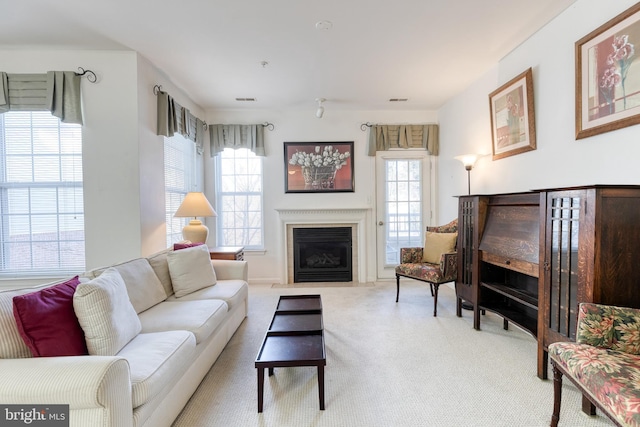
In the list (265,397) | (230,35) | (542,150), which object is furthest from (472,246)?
(230,35)

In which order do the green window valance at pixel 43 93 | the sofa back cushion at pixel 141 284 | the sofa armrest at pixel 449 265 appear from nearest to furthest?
the sofa back cushion at pixel 141 284 → the green window valance at pixel 43 93 → the sofa armrest at pixel 449 265

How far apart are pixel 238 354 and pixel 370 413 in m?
1.21

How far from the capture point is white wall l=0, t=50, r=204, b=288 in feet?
9.39

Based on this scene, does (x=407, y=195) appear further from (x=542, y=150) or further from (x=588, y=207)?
(x=588, y=207)

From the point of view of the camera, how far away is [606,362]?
52.6 inches

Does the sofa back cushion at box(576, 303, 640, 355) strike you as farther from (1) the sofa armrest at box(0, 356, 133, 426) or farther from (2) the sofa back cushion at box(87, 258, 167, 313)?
(2) the sofa back cushion at box(87, 258, 167, 313)

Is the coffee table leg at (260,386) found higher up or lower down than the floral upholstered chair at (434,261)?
lower down

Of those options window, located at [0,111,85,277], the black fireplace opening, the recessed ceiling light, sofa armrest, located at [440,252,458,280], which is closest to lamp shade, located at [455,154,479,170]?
sofa armrest, located at [440,252,458,280]

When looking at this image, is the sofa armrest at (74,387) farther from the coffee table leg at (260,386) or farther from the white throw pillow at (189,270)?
the white throw pillow at (189,270)

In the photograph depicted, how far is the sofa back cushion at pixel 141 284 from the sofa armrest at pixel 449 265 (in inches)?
111

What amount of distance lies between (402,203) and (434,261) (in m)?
1.36

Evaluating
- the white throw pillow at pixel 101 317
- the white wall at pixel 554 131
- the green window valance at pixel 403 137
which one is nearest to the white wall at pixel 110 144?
the white throw pillow at pixel 101 317

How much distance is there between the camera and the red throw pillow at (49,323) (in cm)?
129

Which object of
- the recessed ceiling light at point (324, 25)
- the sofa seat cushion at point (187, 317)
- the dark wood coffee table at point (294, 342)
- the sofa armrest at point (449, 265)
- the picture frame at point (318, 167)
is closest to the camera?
the dark wood coffee table at point (294, 342)
